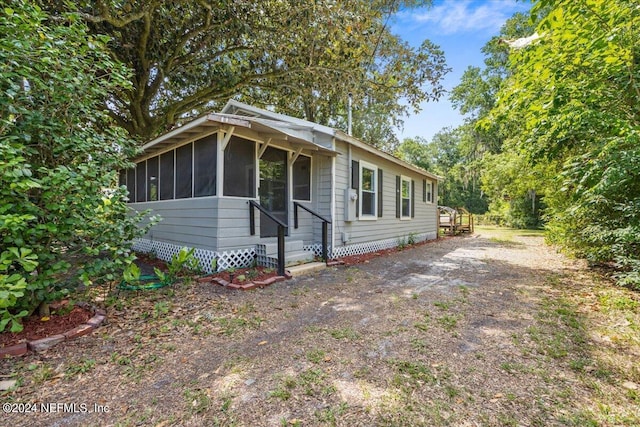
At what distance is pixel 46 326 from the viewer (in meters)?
2.93

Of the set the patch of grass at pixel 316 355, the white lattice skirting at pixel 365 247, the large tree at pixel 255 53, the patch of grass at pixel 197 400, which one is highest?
the large tree at pixel 255 53

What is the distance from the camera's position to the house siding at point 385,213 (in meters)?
7.08

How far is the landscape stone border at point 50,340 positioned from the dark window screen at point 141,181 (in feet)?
18.6

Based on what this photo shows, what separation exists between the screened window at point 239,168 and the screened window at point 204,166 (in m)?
Answer: 0.24

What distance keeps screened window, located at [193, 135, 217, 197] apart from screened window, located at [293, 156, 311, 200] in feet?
6.64

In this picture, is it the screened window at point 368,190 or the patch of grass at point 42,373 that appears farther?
the screened window at point 368,190

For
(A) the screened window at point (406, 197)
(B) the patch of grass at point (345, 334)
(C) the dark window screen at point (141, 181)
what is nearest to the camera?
(B) the patch of grass at point (345, 334)

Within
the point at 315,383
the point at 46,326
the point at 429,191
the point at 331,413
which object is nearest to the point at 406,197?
the point at 429,191

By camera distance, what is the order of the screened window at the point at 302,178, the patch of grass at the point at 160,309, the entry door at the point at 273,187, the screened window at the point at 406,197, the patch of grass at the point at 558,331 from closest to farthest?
the patch of grass at the point at 558,331, the patch of grass at the point at 160,309, the entry door at the point at 273,187, the screened window at the point at 302,178, the screened window at the point at 406,197

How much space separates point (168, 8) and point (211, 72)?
7.50 ft

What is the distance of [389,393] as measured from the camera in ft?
6.63

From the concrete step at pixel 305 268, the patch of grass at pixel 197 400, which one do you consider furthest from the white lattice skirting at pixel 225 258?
the patch of grass at pixel 197 400

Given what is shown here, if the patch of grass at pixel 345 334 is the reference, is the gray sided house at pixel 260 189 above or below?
above

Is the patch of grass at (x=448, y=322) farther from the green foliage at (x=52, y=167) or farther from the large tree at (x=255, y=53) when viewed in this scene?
the large tree at (x=255, y=53)
